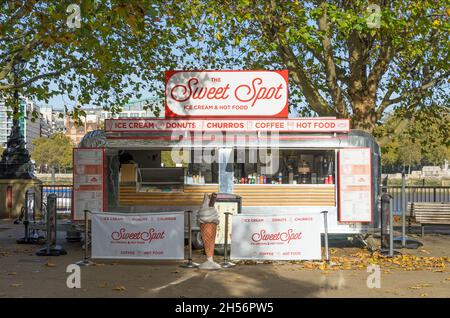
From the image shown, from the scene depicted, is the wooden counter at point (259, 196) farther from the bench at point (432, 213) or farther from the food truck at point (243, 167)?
the bench at point (432, 213)

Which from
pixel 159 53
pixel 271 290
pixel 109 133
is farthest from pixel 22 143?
pixel 271 290

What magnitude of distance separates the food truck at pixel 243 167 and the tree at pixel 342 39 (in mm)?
3224

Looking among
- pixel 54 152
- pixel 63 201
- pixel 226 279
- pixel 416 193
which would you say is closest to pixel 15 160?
pixel 63 201

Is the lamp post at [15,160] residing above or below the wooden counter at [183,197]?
above

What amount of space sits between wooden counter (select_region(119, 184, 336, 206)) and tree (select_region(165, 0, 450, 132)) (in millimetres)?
4066

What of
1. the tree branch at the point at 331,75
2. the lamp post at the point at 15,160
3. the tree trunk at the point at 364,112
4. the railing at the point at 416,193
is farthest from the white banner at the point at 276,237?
the lamp post at the point at 15,160

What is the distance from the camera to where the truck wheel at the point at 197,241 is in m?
14.1

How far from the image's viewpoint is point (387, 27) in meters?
15.9

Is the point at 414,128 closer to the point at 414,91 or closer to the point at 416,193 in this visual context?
the point at 416,193

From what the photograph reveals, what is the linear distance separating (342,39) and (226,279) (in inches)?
457

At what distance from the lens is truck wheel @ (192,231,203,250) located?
46.3 feet

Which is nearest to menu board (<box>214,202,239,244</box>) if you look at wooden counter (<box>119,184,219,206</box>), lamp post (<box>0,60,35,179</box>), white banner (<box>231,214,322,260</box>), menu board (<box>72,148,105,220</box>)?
wooden counter (<box>119,184,219,206</box>)
